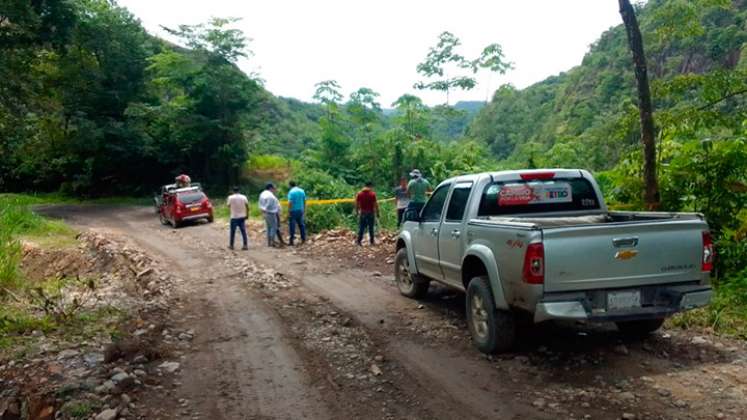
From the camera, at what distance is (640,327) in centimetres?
621

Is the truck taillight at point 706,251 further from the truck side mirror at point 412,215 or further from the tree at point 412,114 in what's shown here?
the tree at point 412,114

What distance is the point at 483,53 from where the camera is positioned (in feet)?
93.0

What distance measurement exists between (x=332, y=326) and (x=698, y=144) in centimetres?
619

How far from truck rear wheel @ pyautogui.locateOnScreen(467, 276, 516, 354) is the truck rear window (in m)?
0.97

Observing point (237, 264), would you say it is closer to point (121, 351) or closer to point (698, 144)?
point (121, 351)

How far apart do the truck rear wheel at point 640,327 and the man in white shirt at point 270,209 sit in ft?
34.7

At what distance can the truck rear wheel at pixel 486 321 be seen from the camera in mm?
5789

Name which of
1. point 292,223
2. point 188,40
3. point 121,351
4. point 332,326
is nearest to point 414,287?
point 332,326

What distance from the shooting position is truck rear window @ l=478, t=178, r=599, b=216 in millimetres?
6711

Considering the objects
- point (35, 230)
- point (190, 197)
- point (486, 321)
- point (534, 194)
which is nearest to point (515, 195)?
point (534, 194)

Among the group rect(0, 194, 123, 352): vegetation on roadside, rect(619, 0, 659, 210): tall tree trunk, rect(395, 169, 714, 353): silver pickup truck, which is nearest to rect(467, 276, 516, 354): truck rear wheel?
Answer: rect(395, 169, 714, 353): silver pickup truck

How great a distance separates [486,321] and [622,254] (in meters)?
1.52

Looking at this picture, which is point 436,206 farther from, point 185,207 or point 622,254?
point 185,207

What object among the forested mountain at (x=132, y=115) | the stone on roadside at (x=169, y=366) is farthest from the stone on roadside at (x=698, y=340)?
the forested mountain at (x=132, y=115)
